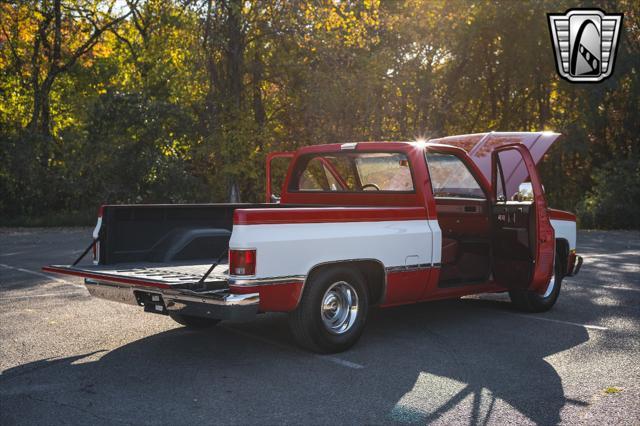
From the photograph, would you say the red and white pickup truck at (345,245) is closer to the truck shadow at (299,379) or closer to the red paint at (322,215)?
the red paint at (322,215)

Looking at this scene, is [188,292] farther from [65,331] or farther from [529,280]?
[529,280]

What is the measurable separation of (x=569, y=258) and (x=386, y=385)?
4.18 metres

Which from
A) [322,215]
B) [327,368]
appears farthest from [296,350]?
[322,215]

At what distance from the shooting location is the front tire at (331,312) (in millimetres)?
5941

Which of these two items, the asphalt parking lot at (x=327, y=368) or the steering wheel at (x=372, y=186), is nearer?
the asphalt parking lot at (x=327, y=368)

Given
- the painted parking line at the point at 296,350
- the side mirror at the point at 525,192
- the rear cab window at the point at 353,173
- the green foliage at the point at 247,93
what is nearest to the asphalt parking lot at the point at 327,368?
the painted parking line at the point at 296,350

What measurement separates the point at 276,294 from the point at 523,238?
2.95 meters

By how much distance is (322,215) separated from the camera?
19.4 ft

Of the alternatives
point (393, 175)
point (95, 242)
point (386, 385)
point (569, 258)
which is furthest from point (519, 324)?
point (95, 242)

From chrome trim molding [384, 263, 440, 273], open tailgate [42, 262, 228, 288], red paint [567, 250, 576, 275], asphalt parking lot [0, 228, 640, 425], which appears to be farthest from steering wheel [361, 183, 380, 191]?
red paint [567, 250, 576, 275]

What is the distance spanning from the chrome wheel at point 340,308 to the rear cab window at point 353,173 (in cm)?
131

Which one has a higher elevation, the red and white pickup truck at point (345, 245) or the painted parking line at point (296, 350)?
the red and white pickup truck at point (345, 245)

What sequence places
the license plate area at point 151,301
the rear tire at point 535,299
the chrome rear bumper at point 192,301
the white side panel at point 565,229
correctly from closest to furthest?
the chrome rear bumper at point 192,301 → the license plate area at point 151,301 → the rear tire at point 535,299 → the white side panel at point 565,229

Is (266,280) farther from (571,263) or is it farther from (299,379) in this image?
(571,263)
